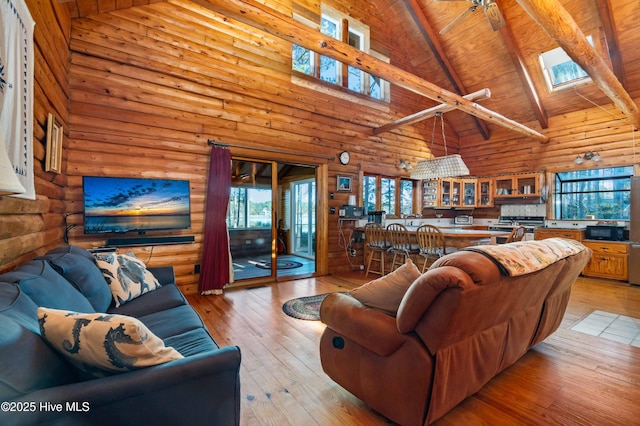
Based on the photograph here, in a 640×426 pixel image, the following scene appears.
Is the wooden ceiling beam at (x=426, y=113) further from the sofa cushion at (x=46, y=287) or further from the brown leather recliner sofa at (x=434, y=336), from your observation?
the sofa cushion at (x=46, y=287)

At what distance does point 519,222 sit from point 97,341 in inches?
319

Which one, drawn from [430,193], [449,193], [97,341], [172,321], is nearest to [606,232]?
[449,193]

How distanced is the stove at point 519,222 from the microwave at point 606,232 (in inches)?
39.2

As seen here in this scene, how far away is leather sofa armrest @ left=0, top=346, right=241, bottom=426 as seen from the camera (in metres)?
0.88

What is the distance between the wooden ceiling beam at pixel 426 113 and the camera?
4.57 metres

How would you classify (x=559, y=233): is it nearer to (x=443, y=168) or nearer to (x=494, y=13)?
(x=443, y=168)

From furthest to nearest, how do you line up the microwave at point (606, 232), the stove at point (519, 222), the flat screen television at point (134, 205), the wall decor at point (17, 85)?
the stove at point (519, 222)
the microwave at point (606, 232)
the flat screen television at point (134, 205)
the wall decor at point (17, 85)

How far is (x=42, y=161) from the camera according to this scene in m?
2.55

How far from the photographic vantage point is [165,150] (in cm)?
416

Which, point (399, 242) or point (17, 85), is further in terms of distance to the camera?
point (399, 242)

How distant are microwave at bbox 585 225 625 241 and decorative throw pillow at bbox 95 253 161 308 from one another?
7.09 meters

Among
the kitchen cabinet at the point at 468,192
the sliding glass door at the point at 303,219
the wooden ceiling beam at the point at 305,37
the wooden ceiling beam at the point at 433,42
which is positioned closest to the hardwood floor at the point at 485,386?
the wooden ceiling beam at the point at 305,37

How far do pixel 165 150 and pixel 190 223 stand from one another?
1.07m

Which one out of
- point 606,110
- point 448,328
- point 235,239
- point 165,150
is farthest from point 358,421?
point 606,110
